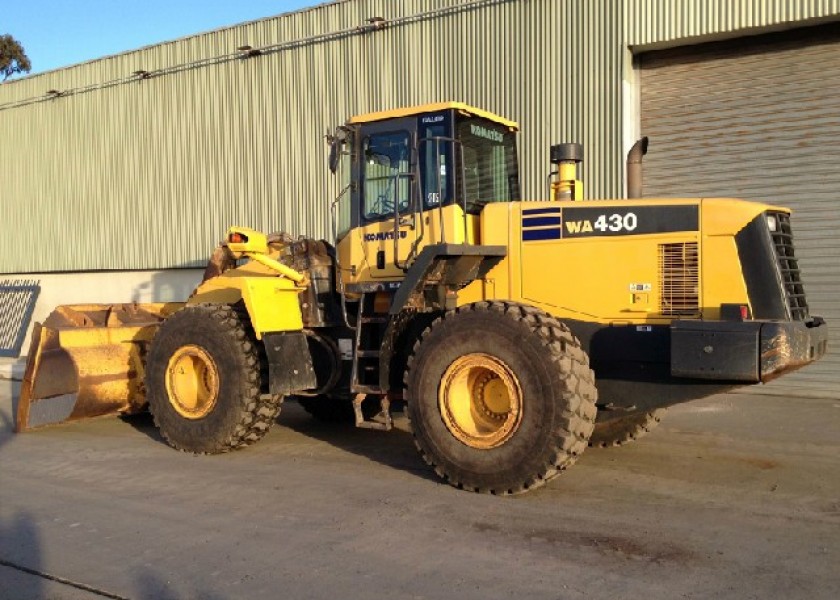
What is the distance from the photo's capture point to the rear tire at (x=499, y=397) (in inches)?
242

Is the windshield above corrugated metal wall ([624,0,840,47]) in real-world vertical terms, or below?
below

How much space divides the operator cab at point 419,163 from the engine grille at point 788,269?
7.84 feet

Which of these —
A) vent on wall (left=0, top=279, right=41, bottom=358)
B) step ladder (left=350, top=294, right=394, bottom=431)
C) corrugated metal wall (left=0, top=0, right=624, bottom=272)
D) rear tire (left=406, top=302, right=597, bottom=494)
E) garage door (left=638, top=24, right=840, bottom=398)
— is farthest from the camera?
vent on wall (left=0, top=279, right=41, bottom=358)

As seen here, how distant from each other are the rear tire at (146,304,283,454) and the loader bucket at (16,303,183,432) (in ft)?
3.37

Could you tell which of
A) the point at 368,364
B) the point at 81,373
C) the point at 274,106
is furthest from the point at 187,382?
the point at 274,106

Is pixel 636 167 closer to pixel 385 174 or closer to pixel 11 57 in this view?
pixel 385 174

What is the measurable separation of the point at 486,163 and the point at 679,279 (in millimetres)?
2150

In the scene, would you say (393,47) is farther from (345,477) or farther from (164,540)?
(164,540)

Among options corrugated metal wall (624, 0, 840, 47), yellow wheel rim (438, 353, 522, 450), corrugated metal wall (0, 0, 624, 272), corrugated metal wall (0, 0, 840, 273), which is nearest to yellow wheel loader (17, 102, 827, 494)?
yellow wheel rim (438, 353, 522, 450)

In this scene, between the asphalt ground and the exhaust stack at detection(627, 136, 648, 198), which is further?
the exhaust stack at detection(627, 136, 648, 198)

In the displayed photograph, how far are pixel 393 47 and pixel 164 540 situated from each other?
11.1 metres

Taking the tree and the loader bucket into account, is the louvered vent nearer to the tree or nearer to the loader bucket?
the loader bucket

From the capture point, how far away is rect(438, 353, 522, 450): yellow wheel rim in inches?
252

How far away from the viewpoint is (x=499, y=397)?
6777 millimetres
